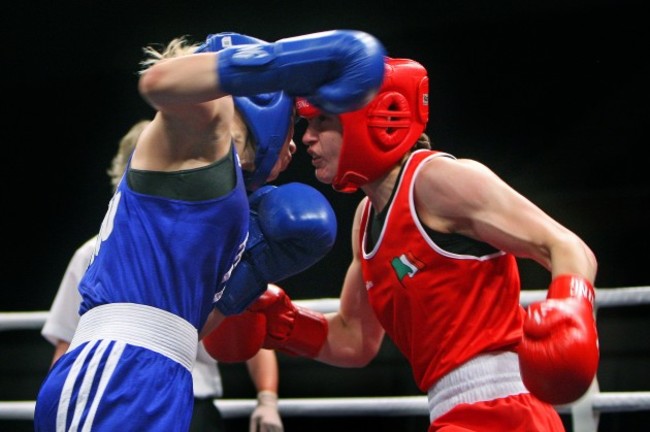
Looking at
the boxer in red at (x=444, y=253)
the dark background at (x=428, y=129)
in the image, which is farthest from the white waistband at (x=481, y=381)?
the dark background at (x=428, y=129)

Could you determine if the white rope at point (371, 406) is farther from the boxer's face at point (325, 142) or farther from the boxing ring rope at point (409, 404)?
the boxer's face at point (325, 142)

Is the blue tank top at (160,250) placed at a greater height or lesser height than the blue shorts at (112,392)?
greater

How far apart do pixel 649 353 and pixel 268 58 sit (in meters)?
3.54

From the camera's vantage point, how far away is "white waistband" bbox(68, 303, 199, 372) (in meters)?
1.51

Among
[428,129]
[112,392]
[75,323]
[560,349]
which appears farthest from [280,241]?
[428,129]

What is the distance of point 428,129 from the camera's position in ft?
15.3

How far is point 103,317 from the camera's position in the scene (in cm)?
153

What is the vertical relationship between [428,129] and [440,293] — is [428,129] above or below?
below

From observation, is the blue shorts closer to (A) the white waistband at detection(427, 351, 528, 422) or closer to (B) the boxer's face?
(A) the white waistband at detection(427, 351, 528, 422)

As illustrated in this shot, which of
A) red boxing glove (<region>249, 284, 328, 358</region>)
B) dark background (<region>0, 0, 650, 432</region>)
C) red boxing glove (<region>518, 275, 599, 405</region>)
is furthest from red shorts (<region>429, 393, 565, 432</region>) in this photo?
dark background (<region>0, 0, 650, 432</region>)

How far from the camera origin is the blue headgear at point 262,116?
173 cm

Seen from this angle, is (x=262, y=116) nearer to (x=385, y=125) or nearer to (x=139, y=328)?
(x=385, y=125)

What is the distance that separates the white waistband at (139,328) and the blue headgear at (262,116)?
1.32ft

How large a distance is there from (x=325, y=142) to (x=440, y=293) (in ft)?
1.45
